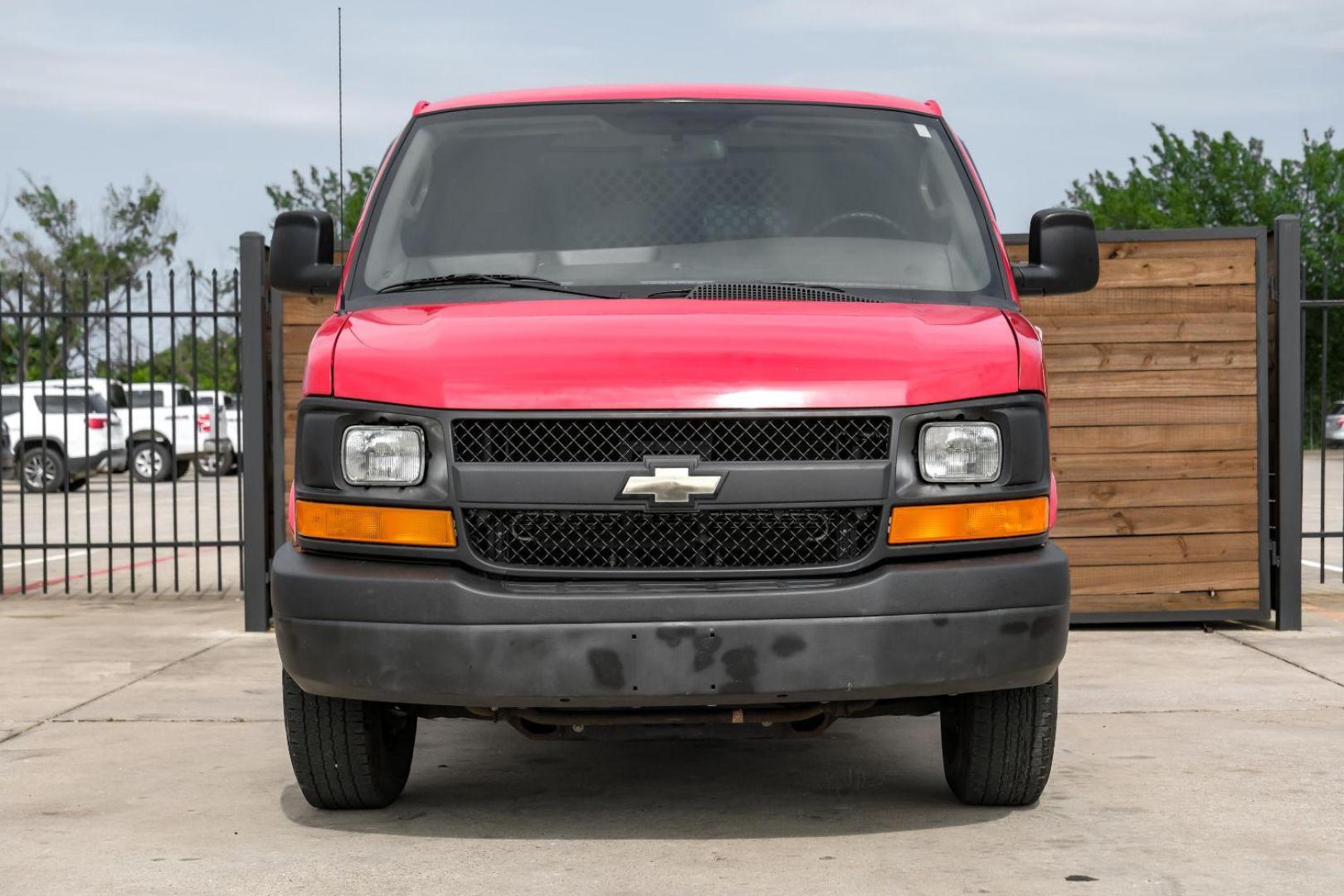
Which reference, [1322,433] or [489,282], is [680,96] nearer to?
[489,282]

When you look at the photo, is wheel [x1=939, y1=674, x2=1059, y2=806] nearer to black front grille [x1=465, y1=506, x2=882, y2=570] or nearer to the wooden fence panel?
black front grille [x1=465, y1=506, x2=882, y2=570]

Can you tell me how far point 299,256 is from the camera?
5.68 m

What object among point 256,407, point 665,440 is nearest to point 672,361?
point 665,440

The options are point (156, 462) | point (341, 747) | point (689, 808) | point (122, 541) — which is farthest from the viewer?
point (156, 462)

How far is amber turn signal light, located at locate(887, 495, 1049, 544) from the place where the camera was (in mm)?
4523

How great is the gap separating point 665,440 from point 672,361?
20 centimetres

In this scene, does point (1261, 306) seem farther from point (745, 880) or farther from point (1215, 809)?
point (745, 880)

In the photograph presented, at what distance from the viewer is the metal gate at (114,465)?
1158 cm

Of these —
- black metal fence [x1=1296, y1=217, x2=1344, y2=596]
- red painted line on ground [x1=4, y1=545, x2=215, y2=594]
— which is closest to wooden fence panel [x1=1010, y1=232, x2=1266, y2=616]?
black metal fence [x1=1296, y1=217, x2=1344, y2=596]

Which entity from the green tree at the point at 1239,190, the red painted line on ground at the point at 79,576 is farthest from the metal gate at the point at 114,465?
the green tree at the point at 1239,190

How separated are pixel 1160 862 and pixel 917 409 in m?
1.36

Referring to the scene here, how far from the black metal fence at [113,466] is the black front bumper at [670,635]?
529 centimetres

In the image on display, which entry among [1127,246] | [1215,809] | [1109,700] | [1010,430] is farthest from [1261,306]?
[1010,430]

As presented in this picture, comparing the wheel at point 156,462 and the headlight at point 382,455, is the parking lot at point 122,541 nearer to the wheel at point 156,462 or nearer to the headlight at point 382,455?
the wheel at point 156,462
